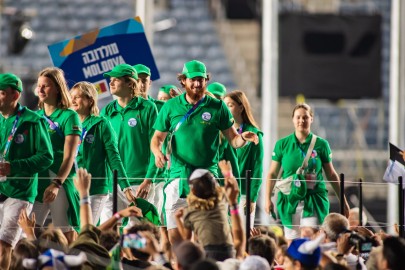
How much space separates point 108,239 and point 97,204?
1.52 m

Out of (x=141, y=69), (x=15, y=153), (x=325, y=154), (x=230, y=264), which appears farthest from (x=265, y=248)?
(x=141, y=69)

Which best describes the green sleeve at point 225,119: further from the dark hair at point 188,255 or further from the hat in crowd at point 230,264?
the dark hair at point 188,255

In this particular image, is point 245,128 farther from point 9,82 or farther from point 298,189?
point 9,82

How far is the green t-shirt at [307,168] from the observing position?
13195mm

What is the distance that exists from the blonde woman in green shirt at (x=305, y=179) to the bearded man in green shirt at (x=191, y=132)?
120 cm

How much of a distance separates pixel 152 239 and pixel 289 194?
138 inches

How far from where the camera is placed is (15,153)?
11.5m

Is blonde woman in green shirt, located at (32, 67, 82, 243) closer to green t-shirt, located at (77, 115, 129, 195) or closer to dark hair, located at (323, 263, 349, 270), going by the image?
green t-shirt, located at (77, 115, 129, 195)

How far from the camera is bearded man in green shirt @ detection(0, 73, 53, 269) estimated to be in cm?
1142

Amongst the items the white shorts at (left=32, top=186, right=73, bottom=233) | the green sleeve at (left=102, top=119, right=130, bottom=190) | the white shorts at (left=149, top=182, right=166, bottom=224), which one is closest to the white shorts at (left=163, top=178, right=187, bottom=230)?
the white shorts at (left=149, top=182, right=166, bottom=224)

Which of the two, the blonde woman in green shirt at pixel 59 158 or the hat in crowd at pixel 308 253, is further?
the blonde woman in green shirt at pixel 59 158

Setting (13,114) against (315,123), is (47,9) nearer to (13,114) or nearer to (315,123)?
(315,123)

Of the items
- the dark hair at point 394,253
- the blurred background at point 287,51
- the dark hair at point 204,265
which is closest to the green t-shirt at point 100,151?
the dark hair at point 394,253

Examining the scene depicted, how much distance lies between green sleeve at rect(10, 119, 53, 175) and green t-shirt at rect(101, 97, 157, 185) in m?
1.46
